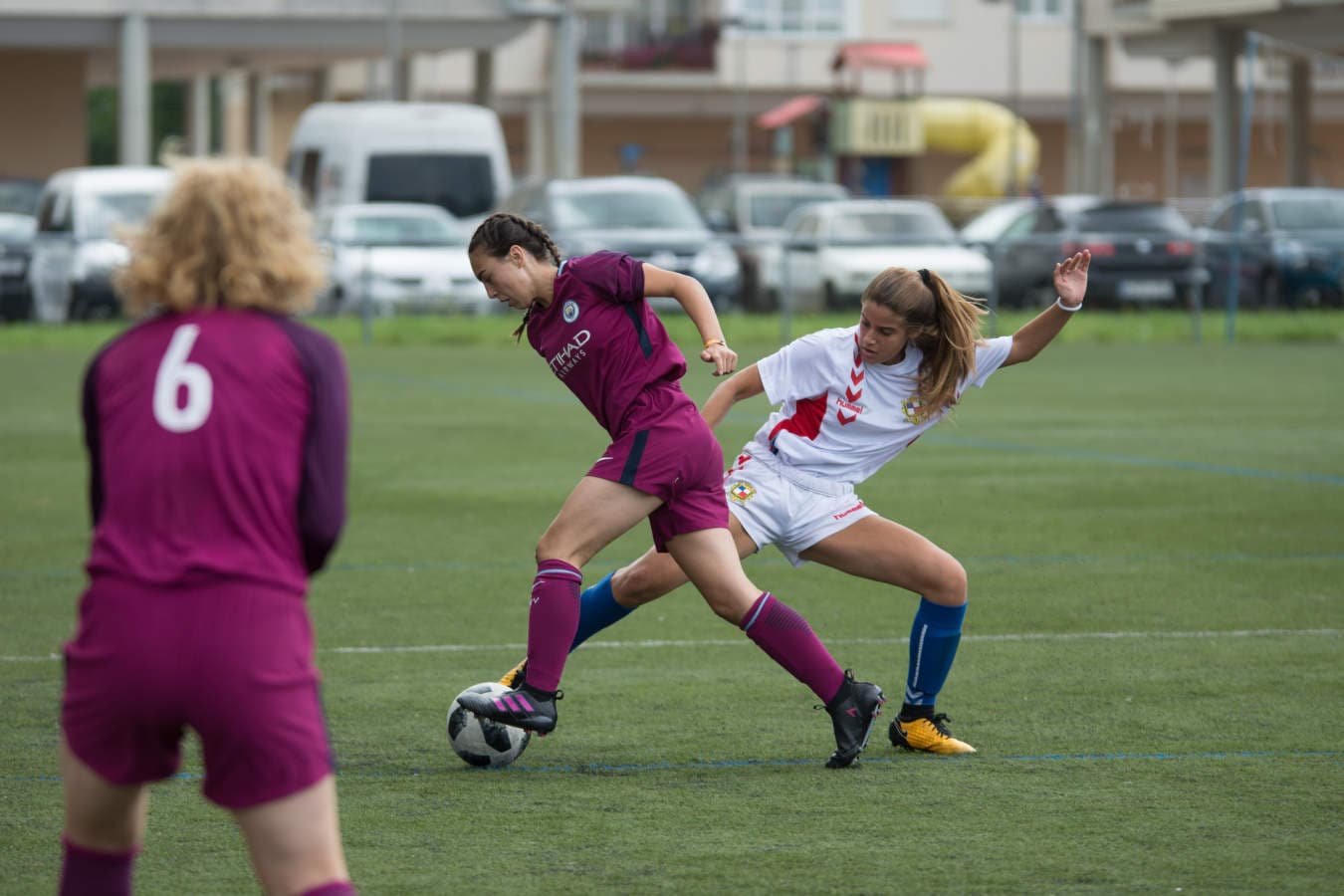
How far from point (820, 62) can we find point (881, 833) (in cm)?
6424

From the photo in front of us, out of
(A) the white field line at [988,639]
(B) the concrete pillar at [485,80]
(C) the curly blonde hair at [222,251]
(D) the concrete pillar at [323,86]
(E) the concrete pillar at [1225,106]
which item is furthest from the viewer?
(D) the concrete pillar at [323,86]

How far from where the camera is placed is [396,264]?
2722 centimetres

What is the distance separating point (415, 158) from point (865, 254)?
6.82 meters

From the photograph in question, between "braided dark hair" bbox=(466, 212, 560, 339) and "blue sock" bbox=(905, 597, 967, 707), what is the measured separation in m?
1.47

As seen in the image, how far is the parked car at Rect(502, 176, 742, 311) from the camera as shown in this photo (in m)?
27.0

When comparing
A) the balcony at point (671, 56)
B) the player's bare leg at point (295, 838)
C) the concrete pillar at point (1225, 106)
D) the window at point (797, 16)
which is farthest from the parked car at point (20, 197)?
the window at point (797, 16)

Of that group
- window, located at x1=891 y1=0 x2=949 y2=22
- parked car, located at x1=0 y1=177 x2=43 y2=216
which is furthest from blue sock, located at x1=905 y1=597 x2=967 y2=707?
window, located at x1=891 y1=0 x2=949 y2=22

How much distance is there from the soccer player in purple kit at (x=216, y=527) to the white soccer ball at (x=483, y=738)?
2.68m

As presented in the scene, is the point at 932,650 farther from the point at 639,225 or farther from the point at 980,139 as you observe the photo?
the point at 980,139

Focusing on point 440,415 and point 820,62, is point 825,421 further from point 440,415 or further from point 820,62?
point 820,62

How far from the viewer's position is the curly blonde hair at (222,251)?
3500mm

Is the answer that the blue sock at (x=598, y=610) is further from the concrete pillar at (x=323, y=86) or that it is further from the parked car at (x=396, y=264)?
the concrete pillar at (x=323, y=86)

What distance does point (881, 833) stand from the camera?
18.2 feet

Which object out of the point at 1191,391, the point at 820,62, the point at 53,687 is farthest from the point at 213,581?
the point at 820,62
